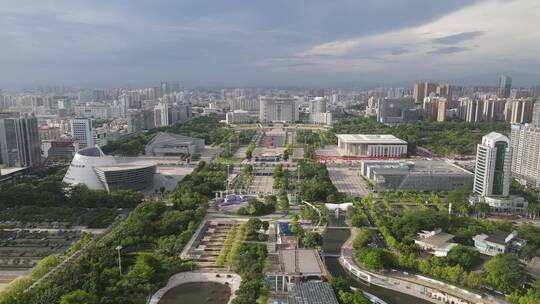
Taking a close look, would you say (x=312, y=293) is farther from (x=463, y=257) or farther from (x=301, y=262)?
(x=463, y=257)

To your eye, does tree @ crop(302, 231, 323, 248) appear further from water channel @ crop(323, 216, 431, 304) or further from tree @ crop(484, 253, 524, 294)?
tree @ crop(484, 253, 524, 294)

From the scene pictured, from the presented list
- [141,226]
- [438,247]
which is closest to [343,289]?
[438,247]

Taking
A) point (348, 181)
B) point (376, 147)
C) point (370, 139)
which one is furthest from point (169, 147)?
point (376, 147)

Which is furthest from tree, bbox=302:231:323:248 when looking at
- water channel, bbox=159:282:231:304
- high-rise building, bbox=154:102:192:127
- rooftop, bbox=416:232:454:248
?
high-rise building, bbox=154:102:192:127

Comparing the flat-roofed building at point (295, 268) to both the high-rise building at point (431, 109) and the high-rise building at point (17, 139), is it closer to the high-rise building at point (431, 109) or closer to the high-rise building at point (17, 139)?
the high-rise building at point (17, 139)

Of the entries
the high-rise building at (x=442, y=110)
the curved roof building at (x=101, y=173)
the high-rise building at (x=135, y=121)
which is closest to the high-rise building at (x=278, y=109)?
the high-rise building at (x=135, y=121)
